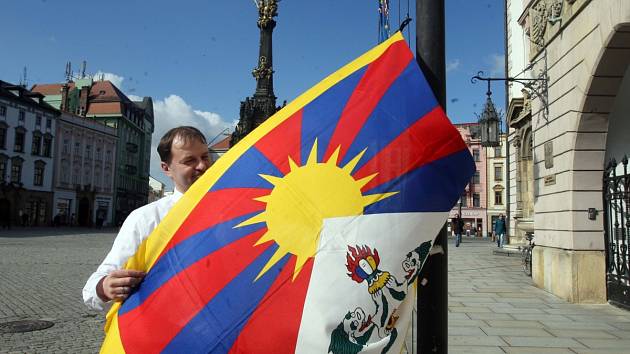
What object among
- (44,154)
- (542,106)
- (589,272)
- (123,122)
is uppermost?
(123,122)

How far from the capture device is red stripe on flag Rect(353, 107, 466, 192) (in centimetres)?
172

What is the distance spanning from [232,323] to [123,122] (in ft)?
235

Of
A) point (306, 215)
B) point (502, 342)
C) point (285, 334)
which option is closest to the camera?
point (285, 334)

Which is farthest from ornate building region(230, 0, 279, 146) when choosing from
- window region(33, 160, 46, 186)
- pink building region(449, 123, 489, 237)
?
pink building region(449, 123, 489, 237)

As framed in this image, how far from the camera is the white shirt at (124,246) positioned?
2035 millimetres

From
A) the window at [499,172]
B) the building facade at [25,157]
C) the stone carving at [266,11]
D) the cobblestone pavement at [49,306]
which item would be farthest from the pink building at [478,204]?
the cobblestone pavement at [49,306]

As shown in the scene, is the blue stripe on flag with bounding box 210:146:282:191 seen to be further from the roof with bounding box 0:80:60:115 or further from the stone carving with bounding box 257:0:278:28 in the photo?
the roof with bounding box 0:80:60:115

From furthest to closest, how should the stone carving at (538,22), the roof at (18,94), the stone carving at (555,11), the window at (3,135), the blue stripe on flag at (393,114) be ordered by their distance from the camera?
the roof at (18,94), the window at (3,135), the stone carving at (538,22), the stone carving at (555,11), the blue stripe on flag at (393,114)

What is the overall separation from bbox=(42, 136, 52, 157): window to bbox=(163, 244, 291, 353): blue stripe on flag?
58.4m

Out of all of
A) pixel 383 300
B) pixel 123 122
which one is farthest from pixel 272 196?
pixel 123 122

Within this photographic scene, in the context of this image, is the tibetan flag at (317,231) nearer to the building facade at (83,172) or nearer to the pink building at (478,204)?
the building facade at (83,172)

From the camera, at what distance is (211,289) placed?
5.62 feet

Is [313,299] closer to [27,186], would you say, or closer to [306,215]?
[306,215]

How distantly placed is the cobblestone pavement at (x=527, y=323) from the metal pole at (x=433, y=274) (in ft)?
12.4
